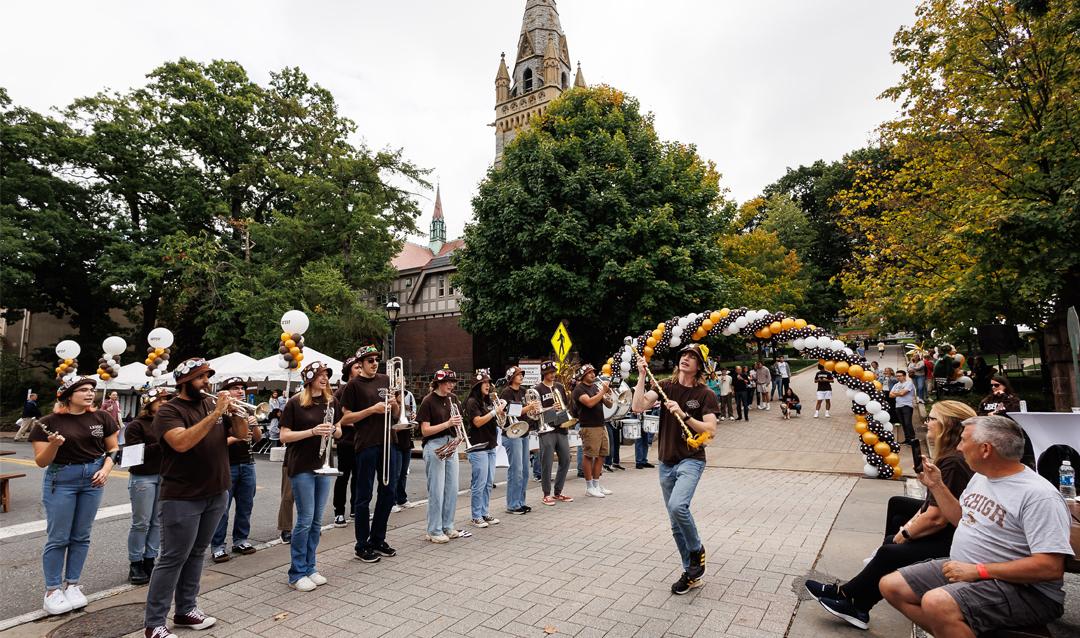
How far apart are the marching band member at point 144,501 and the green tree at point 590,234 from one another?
15708mm

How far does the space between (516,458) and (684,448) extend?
3700mm

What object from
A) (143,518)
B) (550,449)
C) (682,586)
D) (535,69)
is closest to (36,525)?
(143,518)

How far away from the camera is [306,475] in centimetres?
525

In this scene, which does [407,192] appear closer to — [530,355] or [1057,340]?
[530,355]

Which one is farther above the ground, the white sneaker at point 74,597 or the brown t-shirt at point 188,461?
the brown t-shirt at point 188,461

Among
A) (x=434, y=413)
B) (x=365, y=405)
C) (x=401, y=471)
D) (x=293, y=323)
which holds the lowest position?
(x=401, y=471)

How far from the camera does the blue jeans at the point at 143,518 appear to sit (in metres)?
5.67

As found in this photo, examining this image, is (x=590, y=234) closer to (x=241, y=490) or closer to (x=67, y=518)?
(x=241, y=490)

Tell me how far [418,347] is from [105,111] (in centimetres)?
2124

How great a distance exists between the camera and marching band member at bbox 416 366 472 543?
6598mm

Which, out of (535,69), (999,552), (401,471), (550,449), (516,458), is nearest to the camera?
(999,552)

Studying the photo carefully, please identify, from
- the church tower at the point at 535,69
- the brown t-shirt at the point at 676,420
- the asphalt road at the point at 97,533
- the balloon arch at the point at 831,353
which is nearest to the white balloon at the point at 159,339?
the asphalt road at the point at 97,533

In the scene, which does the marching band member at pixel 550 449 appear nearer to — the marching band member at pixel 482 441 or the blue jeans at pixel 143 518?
the marching band member at pixel 482 441

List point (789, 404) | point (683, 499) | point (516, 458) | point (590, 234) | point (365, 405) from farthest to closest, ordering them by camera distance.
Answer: point (590, 234) < point (789, 404) < point (516, 458) < point (365, 405) < point (683, 499)
